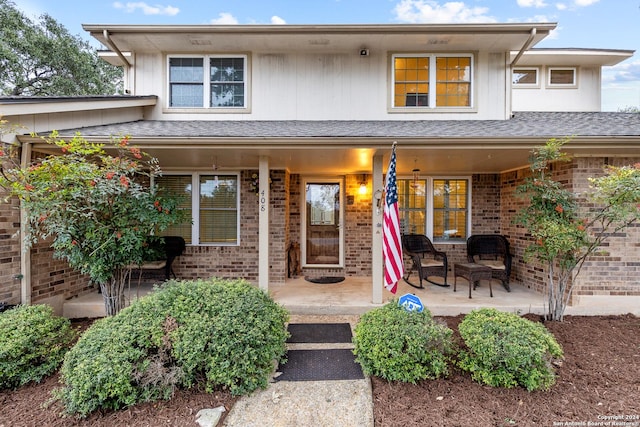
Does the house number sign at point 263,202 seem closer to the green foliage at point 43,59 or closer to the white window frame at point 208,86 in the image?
the white window frame at point 208,86

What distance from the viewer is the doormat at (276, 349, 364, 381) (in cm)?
300

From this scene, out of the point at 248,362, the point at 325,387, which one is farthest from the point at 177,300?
the point at 325,387

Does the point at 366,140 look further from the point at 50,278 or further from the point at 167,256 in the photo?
the point at 50,278

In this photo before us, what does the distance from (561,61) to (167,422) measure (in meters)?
11.0

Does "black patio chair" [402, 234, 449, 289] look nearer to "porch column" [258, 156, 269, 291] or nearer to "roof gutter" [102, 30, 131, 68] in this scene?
"porch column" [258, 156, 269, 291]

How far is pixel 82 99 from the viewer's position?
15.4 feet

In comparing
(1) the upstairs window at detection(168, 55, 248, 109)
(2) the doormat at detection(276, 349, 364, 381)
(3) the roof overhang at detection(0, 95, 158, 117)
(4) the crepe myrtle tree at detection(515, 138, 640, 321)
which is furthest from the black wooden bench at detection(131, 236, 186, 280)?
(4) the crepe myrtle tree at detection(515, 138, 640, 321)

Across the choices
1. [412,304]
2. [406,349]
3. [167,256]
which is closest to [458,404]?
[406,349]

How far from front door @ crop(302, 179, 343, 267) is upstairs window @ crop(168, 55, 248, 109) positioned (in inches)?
98.2

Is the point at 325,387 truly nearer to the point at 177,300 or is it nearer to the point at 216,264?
the point at 177,300

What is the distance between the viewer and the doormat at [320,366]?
3.00 m

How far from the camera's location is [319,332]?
405 cm

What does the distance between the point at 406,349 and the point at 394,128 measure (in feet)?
11.7

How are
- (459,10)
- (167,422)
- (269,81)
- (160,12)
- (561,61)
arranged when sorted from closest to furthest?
1. (167,422)
2. (269,81)
3. (561,61)
4. (459,10)
5. (160,12)
